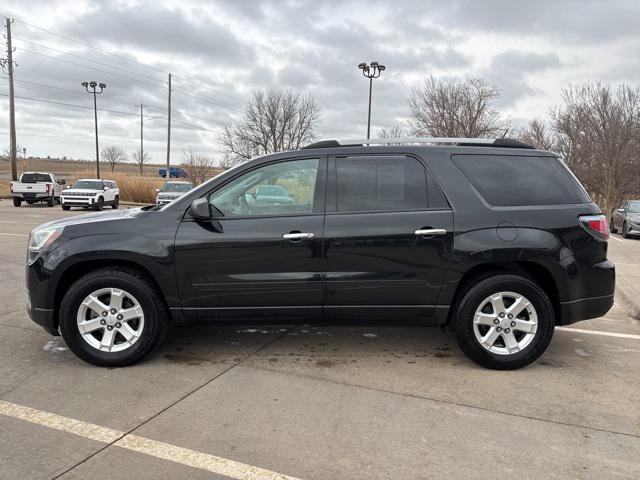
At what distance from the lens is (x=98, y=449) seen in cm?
285

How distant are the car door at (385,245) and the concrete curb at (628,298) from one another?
11.4ft

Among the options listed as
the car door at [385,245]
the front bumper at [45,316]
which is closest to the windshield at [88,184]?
the front bumper at [45,316]

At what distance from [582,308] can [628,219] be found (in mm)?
16251

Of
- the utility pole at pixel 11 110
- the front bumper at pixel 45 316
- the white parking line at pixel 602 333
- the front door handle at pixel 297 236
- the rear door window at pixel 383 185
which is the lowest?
the white parking line at pixel 602 333

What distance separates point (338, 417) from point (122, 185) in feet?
110

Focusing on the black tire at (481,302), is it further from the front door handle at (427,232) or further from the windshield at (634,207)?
the windshield at (634,207)

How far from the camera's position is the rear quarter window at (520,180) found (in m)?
4.12

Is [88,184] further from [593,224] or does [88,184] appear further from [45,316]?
[593,224]

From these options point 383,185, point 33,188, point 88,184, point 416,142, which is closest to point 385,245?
point 383,185

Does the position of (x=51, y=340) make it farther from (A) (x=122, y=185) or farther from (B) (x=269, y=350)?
(A) (x=122, y=185)

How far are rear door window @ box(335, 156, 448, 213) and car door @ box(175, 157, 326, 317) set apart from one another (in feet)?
0.77

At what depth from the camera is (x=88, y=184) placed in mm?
25703

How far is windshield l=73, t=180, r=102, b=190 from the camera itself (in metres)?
25.5

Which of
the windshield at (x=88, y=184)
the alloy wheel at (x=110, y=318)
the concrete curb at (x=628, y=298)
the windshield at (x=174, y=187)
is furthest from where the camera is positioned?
the windshield at (x=88, y=184)
